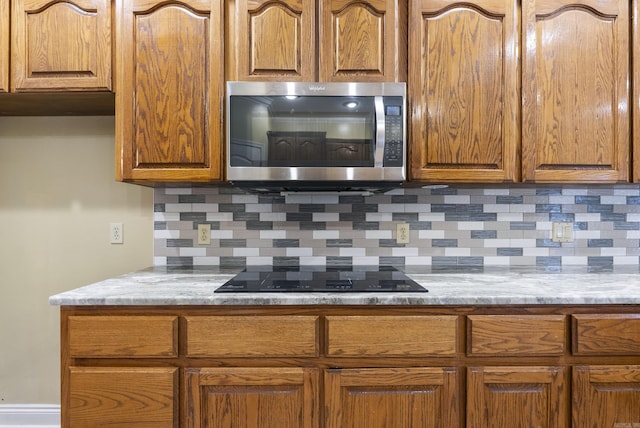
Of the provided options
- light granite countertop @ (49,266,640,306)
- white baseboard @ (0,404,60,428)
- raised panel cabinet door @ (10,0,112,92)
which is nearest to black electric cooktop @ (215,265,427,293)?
light granite countertop @ (49,266,640,306)

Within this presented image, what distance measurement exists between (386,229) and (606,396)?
106cm

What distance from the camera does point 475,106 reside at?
1.70 meters

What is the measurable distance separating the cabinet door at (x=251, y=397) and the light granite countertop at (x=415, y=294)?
236 millimetres

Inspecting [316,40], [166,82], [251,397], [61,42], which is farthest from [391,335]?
[61,42]

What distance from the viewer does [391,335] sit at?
1.39m

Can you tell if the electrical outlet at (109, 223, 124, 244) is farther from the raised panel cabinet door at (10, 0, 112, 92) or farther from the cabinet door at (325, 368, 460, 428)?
the cabinet door at (325, 368, 460, 428)

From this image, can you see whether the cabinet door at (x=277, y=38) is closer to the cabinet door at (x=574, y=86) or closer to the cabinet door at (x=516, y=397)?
the cabinet door at (x=574, y=86)

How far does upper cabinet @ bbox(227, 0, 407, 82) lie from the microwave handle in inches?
4.8

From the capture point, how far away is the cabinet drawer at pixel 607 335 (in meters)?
1.39

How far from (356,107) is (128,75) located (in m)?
0.93

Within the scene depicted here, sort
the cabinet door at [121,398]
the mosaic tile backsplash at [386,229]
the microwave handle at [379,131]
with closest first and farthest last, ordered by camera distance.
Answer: the cabinet door at [121,398] < the microwave handle at [379,131] < the mosaic tile backsplash at [386,229]

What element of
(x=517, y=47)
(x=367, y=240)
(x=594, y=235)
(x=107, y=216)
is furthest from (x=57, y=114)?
(x=594, y=235)

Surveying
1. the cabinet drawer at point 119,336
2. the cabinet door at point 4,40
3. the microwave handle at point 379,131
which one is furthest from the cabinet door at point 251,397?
the cabinet door at point 4,40

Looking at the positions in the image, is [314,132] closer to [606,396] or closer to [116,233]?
[116,233]
